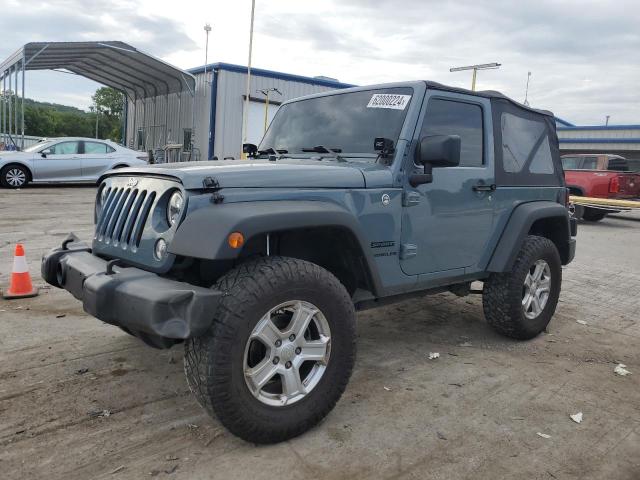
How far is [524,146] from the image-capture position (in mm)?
4508

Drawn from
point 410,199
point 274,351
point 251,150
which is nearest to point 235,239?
point 274,351

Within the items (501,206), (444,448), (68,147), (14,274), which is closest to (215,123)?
(68,147)

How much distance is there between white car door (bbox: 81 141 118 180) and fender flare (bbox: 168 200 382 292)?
13.5 meters

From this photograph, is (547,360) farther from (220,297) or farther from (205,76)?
(205,76)

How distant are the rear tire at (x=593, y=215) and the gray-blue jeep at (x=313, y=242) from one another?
10895 mm

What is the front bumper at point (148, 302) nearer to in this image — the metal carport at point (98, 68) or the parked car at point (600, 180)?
the parked car at point (600, 180)

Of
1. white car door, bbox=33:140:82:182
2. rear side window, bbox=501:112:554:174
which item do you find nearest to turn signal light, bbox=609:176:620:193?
rear side window, bbox=501:112:554:174

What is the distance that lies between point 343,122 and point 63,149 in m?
13.0

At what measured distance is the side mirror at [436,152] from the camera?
10.6 ft

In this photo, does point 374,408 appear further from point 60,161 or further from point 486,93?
point 60,161

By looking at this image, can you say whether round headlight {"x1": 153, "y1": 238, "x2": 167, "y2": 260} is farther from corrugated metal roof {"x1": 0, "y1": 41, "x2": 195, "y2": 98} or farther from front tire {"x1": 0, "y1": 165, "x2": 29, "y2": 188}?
corrugated metal roof {"x1": 0, "y1": 41, "x2": 195, "y2": 98}

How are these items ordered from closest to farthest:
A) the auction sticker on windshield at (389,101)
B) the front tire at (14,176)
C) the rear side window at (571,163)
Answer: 1. the auction sticker on windshield at (389,101)
2. the front tire at (14,176)
3. the rear side window at (571,163)

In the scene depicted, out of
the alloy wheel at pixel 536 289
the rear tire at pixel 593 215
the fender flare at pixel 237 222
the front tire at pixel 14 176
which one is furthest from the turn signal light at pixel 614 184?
the front tire at pixel 14 176

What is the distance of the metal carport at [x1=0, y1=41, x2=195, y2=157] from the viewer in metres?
19.2
